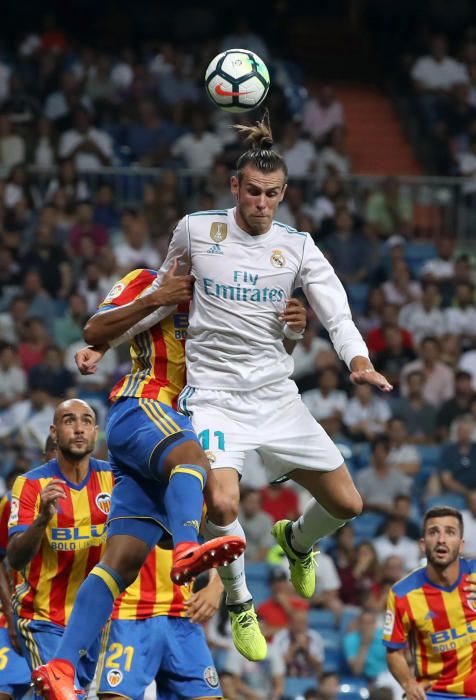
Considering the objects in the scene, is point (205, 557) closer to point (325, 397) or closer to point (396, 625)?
point (396, 625)

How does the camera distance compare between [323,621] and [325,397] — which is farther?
[325,397]

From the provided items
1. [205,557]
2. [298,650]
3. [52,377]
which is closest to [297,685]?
[298,650]

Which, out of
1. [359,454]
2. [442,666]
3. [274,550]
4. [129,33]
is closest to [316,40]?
[129,33]

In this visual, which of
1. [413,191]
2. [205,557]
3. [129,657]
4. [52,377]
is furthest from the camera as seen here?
[413,191]

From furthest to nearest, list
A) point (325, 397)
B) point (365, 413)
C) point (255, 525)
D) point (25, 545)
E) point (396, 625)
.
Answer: point (365, 413) < point (325, 397) < point (255, 525) < point (396, 625) < point (25, 545)

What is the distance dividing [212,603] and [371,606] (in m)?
5.24

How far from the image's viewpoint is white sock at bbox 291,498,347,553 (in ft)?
23.7

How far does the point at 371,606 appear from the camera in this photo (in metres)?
12.3

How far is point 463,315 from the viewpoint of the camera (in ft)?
52.9

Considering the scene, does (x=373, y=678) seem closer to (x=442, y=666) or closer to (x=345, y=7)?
(x=442, y=666)

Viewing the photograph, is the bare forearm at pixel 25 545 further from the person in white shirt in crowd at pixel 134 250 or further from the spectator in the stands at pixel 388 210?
the spectator in the stands at pixel 388 210

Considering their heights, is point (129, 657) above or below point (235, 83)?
below

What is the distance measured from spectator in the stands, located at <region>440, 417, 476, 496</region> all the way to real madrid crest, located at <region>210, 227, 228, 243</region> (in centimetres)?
770

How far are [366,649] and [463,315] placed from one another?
5.14m
